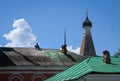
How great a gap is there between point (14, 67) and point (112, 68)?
61.5 ft

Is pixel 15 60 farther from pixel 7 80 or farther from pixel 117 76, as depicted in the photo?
pixel 117 76

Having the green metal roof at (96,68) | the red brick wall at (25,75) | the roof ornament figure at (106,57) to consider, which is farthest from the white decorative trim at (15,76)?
the roof ornament figure at (106,57)

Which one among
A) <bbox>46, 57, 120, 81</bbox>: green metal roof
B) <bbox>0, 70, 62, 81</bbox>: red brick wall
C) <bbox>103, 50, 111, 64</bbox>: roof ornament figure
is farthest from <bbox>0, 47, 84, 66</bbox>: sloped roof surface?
<bbox>103, 50, 111, 64</bbox>: roof ornament figure

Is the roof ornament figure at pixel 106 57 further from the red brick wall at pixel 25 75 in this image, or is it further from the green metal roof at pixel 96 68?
the red brick wall at pixel 25 75

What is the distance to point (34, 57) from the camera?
42.2 meters

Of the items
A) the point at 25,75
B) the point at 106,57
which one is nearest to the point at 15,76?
the point at 25,75

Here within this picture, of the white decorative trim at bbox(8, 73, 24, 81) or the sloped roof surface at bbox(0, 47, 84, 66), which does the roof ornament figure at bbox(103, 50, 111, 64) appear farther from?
the white decorative trim at bbox(8, 73, 24, 81)

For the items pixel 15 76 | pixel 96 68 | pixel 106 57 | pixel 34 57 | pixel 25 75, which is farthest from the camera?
pixel 34 57

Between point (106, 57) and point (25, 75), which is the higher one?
point (25, 75)

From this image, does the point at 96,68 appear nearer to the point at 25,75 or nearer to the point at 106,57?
the point at 106,57

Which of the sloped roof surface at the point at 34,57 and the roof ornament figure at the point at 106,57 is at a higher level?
the sloped roof surface at the point at 34,57

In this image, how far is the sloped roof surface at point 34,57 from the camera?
132ft

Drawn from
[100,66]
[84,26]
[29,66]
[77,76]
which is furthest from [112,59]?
[84,26]

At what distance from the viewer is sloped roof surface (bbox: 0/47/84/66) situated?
40253 mm
